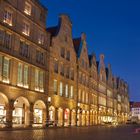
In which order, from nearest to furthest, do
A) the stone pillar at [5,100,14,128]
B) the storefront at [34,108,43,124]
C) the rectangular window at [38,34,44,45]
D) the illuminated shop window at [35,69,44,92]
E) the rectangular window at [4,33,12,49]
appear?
the stone pillar at [5,100,14,128] < the rectangular window at [4,33,12,49] < the illuminated shop window at [35,69,44,92] < the storefront at [34,108,43,124] < the rectangular window at [38,34,44,45]

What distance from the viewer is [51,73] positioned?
52.8 metres

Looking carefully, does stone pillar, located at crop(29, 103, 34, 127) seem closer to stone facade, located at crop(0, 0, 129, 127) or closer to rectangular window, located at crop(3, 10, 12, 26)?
stone facade, located at crop(0, 0, 129, 127)

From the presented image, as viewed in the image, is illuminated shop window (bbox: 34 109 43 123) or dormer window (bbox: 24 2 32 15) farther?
illuminated shop window (bbox: 34 109 43 123)

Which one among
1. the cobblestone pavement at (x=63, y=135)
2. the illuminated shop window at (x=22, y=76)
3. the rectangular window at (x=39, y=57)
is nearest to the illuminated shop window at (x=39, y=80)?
the rectangular window at (x=39, y=57)

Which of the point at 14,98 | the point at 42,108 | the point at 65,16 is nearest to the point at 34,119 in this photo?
the point at 42,108

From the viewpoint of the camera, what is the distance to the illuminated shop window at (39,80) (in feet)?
156

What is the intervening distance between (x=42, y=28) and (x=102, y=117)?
155 feet

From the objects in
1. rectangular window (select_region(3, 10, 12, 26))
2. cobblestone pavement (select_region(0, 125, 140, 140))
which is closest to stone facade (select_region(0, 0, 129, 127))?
rectangular window (select_region(3, 10, 12, 26))

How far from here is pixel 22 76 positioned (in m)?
43.0

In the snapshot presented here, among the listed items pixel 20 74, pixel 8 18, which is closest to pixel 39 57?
pixel 20 74

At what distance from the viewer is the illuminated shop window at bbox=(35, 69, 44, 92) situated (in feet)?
156

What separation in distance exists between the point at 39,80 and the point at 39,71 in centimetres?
145

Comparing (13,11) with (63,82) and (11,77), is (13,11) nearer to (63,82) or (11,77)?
(11,77)

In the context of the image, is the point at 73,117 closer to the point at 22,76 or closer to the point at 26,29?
the point at 22,76
